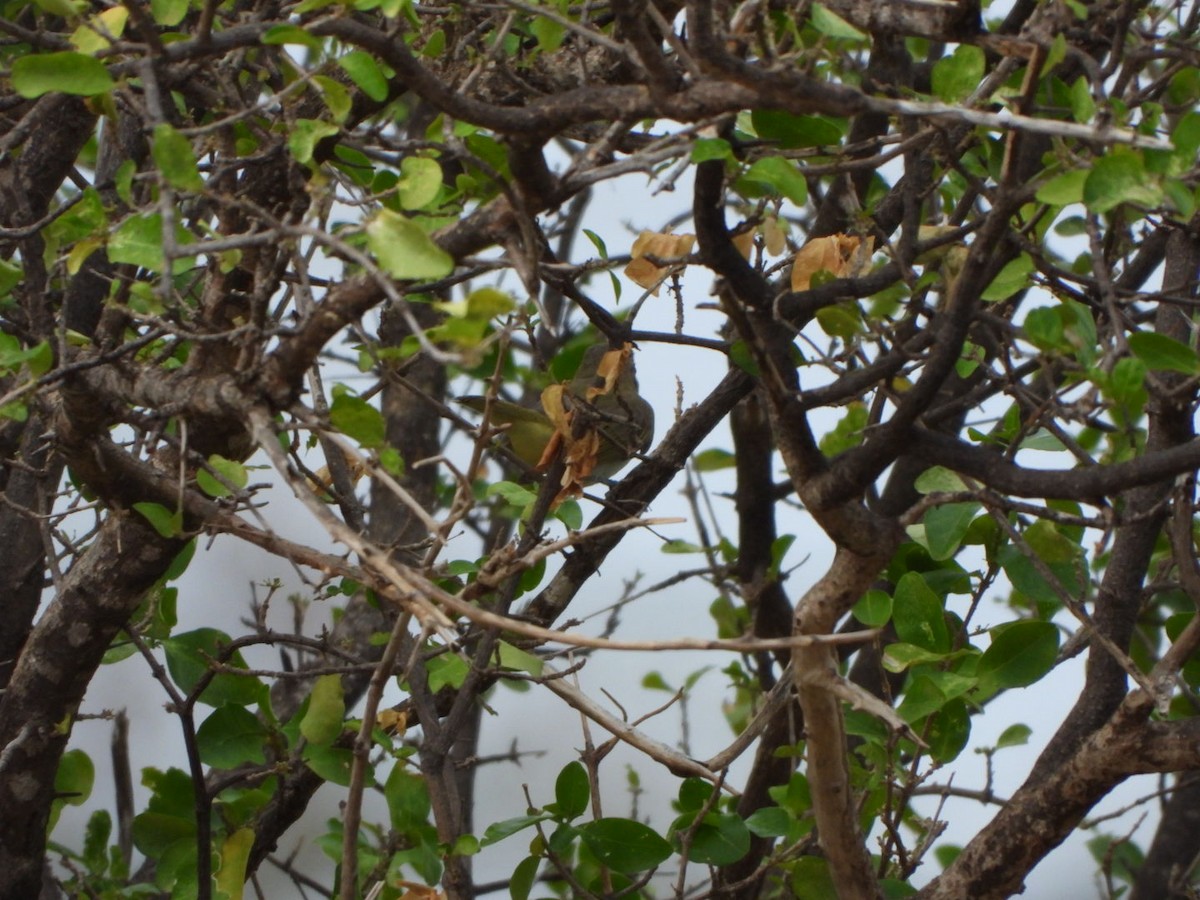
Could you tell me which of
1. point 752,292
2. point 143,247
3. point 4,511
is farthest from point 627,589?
point 143,247

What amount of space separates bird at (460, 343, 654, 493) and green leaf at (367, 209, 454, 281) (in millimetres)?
398

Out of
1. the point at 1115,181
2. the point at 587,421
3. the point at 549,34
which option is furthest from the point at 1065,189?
the point at 587,421

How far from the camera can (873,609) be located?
5.15 feet

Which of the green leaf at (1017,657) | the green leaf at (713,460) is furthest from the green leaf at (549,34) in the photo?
the green leaf at (713,460)

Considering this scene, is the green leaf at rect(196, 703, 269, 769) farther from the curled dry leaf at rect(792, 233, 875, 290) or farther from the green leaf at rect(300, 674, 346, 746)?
the curled dry leaf at rect(792, 233, 875, 290)

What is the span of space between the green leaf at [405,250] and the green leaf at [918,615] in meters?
0.87

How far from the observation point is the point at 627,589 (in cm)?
300

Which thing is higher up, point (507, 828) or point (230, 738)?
point (230, 738)

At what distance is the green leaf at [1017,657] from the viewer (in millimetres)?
1426

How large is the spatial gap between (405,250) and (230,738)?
3.38 feet

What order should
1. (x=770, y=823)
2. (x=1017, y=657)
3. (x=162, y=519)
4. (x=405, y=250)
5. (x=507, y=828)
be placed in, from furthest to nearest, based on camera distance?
1. (x=770, y=823)
2. (x=507, y=828)
3. (x=1017, y=657)
4. (x=162, y=519)
5. (x=405, y=250)

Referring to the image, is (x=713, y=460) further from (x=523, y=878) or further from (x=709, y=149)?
→ (x=709, y=149)

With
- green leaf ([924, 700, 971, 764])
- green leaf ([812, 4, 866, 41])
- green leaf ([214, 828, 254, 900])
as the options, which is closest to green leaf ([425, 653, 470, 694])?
green leaf ([214, 828, 254, 900])

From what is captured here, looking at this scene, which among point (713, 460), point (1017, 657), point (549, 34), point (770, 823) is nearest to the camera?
point (549, 34)
